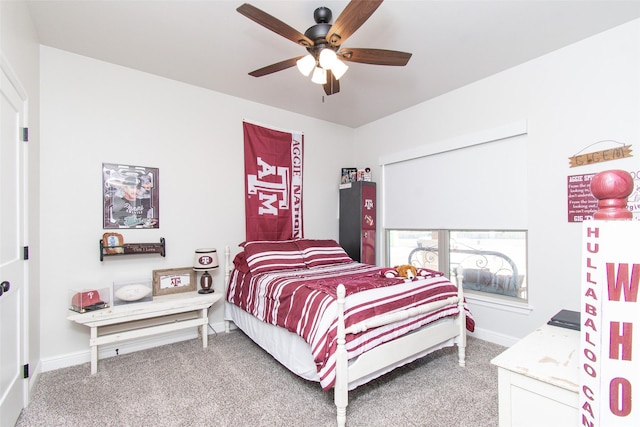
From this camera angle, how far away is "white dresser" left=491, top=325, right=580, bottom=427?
3.04ft

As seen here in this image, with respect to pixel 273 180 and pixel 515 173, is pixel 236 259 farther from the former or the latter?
pixel 515 173

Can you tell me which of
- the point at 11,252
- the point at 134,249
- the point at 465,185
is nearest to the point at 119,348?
the point at 134,249

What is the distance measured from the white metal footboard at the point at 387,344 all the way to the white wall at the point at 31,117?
212cm

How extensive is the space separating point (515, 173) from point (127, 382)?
381 centimetres

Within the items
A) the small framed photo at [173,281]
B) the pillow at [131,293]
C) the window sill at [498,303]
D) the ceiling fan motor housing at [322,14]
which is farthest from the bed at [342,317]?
the ceiling fan motor housing at [322,14]

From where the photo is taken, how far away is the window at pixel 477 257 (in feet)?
9.98

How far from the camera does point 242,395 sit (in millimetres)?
2135

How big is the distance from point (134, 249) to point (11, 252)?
1.03 m

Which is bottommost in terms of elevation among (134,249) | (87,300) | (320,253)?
(87,300)

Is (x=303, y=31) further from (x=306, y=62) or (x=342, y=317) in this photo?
(x=342, y=317)

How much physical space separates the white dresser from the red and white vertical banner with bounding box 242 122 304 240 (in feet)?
9.89

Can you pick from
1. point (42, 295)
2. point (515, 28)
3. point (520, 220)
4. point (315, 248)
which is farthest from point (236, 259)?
point (515, 28)

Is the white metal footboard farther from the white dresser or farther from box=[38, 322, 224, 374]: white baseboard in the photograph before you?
box=[38, 322, 224, 374]: white baseboard

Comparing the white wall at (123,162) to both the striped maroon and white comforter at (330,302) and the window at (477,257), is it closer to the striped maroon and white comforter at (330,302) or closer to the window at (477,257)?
the striped maroon and white comforter at (330,302)
